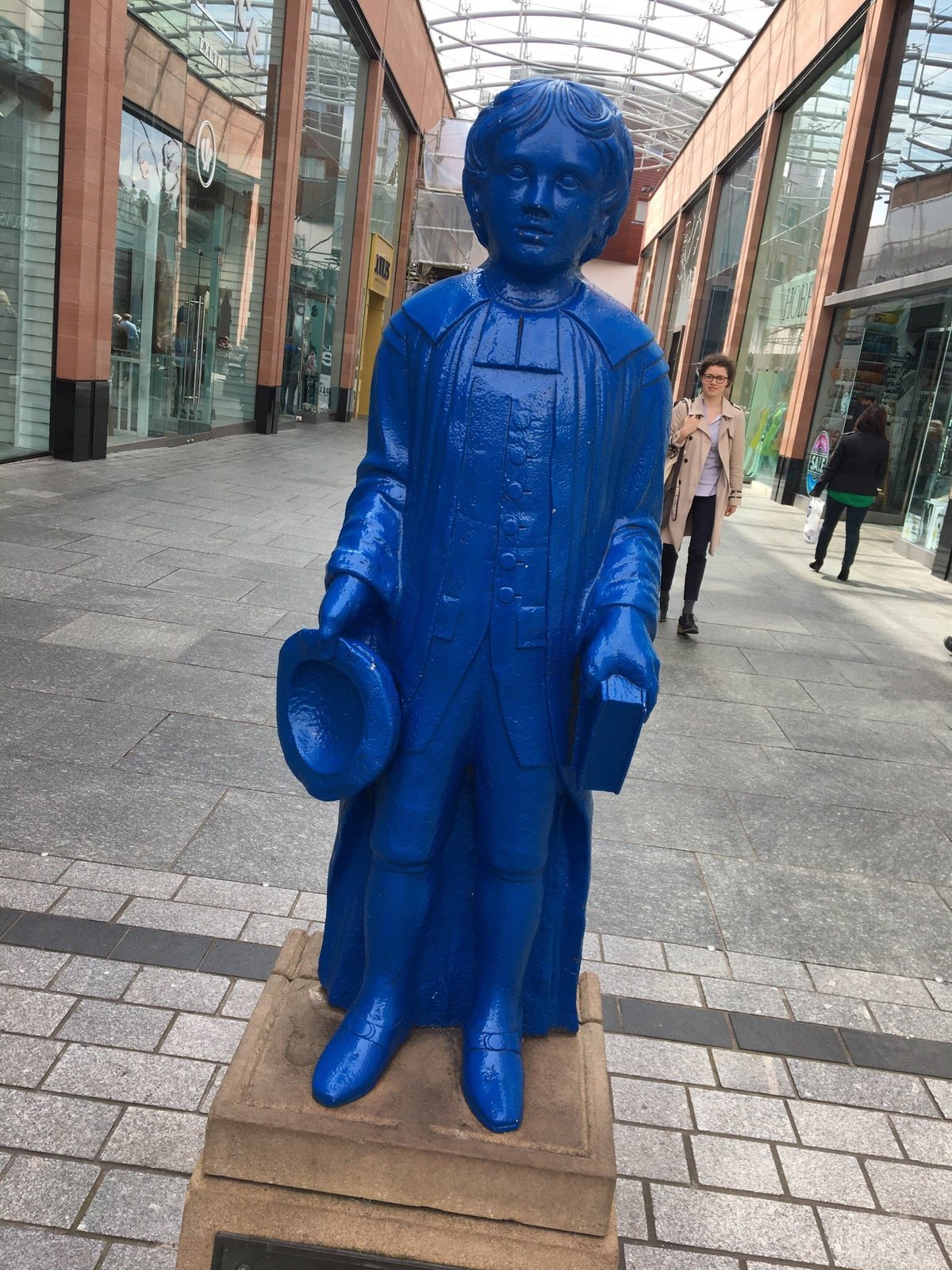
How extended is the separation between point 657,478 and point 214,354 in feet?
46.2

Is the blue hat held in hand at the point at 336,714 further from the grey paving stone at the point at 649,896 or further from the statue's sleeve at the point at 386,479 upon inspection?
the grey paving stone at the point at 649,896

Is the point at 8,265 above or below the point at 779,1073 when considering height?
Result: above

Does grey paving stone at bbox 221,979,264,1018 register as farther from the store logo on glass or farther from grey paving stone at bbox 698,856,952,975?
the store logo on glass

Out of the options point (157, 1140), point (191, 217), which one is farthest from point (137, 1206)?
point (191, 217)

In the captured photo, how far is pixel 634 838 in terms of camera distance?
4188 mm

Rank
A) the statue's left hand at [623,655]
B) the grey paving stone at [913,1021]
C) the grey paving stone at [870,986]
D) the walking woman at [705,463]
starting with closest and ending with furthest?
the statue's left hand at [623,655]
the grey paving stone at [913,1021]
the grey paving stone at [870,986]
the walking woman at [705,463]

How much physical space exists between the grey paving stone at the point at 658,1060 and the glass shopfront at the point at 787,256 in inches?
635

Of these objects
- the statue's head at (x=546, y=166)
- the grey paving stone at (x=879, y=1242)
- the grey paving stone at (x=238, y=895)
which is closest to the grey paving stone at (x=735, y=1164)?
the grey paving stone at (x=879, y=1242)

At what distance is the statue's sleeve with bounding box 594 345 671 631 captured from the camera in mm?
1979

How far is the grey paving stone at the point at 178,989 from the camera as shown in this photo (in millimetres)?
2807

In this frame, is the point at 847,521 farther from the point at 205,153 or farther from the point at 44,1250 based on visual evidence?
the point at 44,1250

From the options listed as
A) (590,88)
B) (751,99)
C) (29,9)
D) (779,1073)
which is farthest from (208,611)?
(751,99)

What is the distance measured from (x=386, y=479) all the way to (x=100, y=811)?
2258 millimetres

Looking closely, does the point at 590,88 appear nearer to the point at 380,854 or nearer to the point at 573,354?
the point at 573,354
